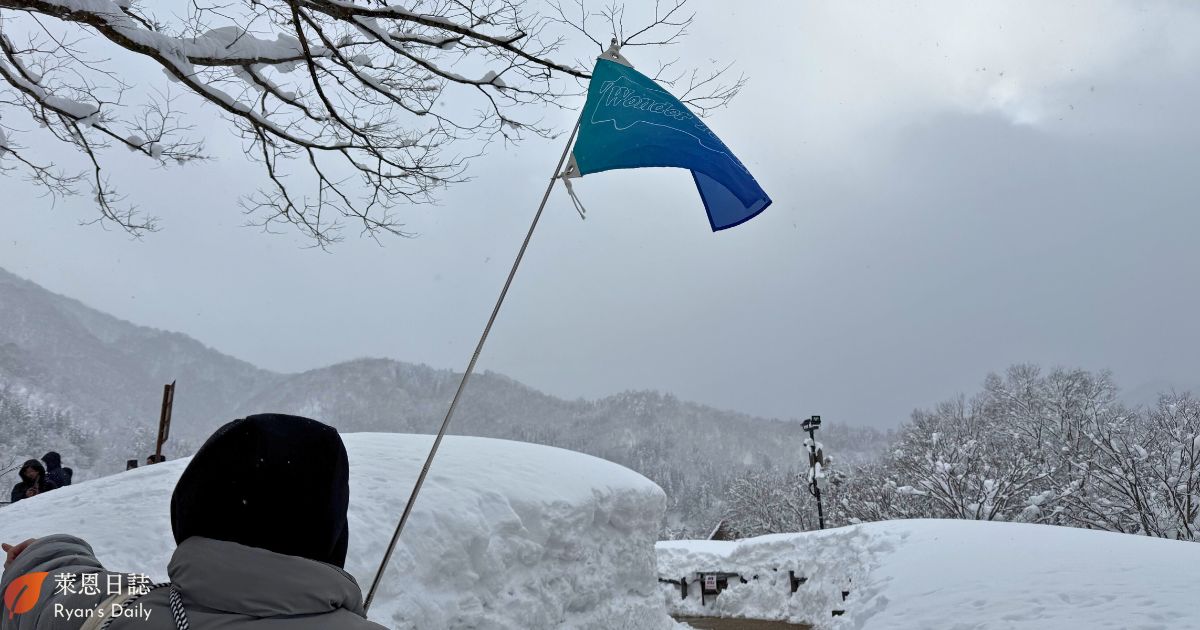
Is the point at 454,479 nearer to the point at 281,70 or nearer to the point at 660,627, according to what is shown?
the point at 660,627

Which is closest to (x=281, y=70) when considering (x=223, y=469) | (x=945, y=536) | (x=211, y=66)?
(x=211, y=66)

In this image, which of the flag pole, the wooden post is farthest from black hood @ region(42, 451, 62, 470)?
the flag pole

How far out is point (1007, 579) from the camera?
26.1 ft

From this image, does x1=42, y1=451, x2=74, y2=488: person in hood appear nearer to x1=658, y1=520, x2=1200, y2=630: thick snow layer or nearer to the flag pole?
the flag pole

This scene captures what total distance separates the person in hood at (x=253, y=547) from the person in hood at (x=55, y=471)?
9364 mm

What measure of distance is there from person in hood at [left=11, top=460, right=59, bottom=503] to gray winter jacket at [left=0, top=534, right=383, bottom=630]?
27.6 ft

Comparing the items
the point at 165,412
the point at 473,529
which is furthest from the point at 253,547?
the point at 165,412

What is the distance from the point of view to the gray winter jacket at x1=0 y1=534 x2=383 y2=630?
1269 mm

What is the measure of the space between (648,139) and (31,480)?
8.18 m

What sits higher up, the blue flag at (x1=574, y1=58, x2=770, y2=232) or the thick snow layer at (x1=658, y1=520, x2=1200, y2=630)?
the blue flag at (x1=574, y1=58, x2=770, y2=232)

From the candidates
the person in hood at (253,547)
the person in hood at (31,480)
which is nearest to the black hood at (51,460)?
the person in hood at (31,480)

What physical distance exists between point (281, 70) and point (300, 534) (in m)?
6.25

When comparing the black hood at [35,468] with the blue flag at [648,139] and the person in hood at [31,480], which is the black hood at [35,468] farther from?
the blue flag at [648,139]

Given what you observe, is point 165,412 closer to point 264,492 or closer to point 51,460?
point 51,460
